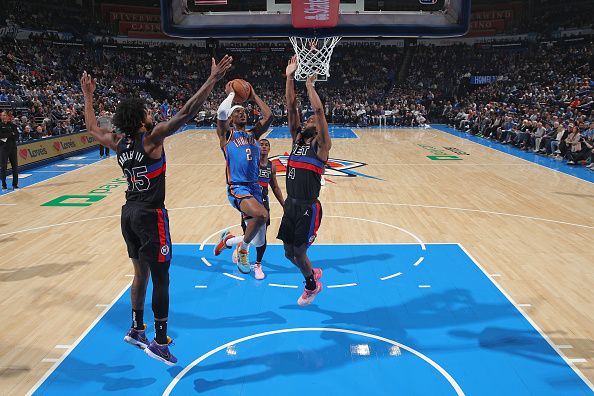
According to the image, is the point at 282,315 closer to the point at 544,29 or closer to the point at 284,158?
the point at 284,158

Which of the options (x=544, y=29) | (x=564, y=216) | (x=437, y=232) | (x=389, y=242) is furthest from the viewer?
(x=544, y=29)

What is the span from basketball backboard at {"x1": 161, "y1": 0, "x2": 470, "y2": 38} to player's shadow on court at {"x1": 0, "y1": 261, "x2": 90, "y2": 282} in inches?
178

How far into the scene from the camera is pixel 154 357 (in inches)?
161

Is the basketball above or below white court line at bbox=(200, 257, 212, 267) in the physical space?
above

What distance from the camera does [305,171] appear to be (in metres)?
5.03

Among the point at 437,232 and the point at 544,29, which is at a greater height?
the point at 544,29

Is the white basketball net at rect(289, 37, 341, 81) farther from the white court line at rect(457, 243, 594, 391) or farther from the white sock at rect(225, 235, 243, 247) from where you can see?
the white court line at rect(457, 243, 594, 391)

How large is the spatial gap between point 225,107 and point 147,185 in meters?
1.55

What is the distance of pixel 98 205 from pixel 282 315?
6.67 metres

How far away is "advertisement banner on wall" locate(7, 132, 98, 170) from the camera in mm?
14623

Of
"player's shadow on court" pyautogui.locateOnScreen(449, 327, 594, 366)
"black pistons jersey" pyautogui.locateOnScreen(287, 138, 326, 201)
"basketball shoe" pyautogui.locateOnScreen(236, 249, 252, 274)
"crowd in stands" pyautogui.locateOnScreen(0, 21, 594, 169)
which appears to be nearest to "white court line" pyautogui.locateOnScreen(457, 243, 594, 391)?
"player's shadow on court" pyautogui.locateOnScreen(449, 327, 594, 366)

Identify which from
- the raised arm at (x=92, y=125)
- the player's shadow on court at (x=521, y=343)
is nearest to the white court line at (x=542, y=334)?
the player's shadow on court at (x=521, y=343)

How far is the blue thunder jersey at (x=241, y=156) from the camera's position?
18.8ft

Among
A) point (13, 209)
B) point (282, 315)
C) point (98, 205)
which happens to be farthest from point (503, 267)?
point (13, 209)
